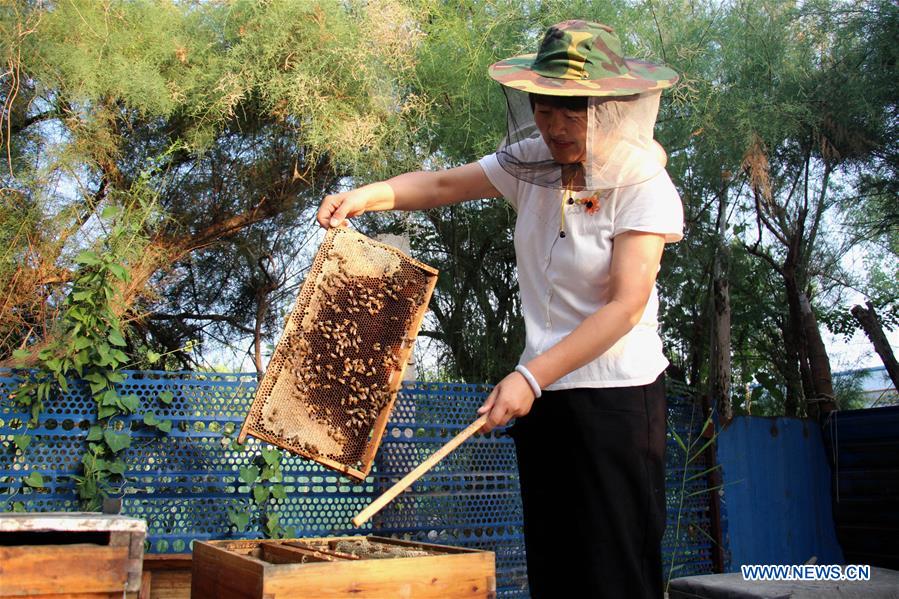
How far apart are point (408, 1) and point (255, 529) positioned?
2.72 metres

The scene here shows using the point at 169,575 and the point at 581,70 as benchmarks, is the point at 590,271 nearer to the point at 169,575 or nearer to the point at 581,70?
the point at 581,70

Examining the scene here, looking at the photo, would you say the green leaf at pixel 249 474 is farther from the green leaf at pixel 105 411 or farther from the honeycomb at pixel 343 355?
the honeycomb at pixel 343 355

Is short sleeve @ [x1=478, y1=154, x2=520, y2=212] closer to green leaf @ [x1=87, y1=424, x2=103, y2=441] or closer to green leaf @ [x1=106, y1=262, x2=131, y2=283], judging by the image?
green leaf @ [x1=106, y1=262, x2=131, y2=283]

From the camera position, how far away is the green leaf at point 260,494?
3.26 m

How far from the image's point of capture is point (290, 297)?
16.4 ft

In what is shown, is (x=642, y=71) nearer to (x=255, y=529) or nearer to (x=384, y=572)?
(x=384, y=572)

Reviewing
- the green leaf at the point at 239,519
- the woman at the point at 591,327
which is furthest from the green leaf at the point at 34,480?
the woman at the point at 591,327

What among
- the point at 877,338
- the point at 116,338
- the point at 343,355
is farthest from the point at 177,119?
the point at 877,338

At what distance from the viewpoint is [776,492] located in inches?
192

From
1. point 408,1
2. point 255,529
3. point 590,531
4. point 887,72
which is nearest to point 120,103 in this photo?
point 408,1

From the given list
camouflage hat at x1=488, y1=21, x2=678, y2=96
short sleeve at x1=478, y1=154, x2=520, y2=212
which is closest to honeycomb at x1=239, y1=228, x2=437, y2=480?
short sleeve at x1=478, y1=154, x2=520, y2=212

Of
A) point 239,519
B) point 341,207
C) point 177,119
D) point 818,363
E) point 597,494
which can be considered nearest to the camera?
point 597,494

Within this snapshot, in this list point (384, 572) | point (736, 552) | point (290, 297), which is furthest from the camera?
point (290, 297)

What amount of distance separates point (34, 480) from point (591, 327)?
2211 millimetres
